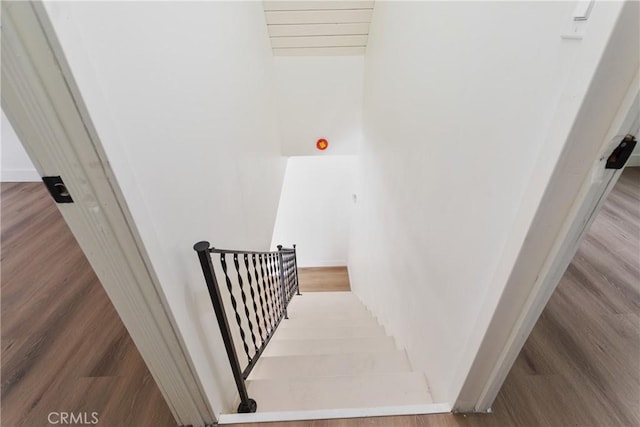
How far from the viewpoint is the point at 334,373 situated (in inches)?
69.9

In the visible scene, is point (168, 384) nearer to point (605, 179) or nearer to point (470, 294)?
point (470, 294)

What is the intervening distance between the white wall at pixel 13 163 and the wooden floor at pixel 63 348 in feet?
5.58

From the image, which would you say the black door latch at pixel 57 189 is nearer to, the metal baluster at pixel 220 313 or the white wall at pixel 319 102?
the metal baluster at pixel 220 313

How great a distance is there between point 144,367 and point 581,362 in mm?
2168

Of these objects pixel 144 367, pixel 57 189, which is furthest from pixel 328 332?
pixel 57 189

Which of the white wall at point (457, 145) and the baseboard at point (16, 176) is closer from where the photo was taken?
the white wall at point (457, 145)

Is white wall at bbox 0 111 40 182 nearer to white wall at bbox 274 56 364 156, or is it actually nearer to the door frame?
white wall at bbox 274 56 364 156

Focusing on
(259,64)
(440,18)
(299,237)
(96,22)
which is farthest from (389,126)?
(299,237)

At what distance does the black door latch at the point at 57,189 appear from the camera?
2.15 ft

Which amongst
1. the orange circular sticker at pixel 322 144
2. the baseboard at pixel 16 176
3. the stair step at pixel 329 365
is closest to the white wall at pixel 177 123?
the stair step at pixel 329 365

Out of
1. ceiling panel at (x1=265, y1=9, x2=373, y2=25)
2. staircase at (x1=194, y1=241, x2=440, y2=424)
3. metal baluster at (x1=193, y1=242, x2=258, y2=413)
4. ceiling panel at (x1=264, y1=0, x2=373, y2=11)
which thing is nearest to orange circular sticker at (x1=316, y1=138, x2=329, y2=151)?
ceiling panel at (x1=265, y1=9, x2=373, y2=25)

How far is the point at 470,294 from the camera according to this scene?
3.39ft

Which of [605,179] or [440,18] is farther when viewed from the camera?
[440,18]

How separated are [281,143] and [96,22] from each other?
3.29 metres
